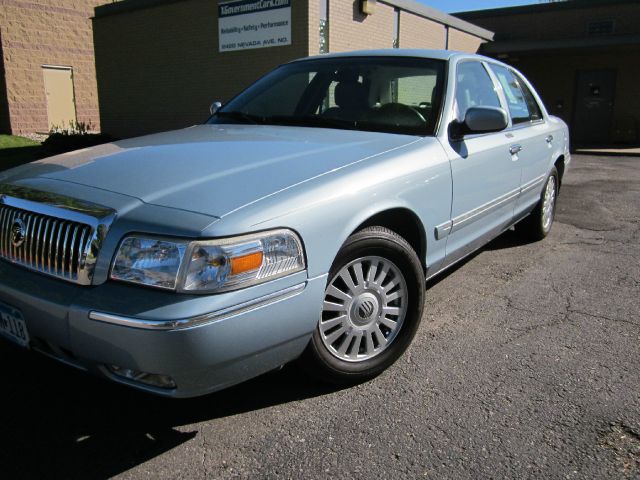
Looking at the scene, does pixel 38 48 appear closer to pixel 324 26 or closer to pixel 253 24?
pixel 253 24

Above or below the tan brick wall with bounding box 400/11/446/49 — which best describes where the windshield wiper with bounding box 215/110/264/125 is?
below

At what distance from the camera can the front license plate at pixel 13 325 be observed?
7.88 feet

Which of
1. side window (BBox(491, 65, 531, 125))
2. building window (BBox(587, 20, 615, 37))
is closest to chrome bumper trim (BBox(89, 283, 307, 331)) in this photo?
side window (BBox(491, 65, 531, 125))

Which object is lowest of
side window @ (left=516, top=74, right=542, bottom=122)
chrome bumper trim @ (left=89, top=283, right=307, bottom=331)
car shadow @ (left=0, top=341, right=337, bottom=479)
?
car shadow @ (left=0, top=341, right=337, bottom=479)

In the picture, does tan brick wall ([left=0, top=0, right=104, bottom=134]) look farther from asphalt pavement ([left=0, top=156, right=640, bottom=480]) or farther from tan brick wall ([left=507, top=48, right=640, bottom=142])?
asphalt pavement ([left=0, top=156, right=640, bottom=480])

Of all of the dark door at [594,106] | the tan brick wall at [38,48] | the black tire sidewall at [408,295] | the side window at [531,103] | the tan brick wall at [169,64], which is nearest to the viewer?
the black tire sidewall at [408,295]

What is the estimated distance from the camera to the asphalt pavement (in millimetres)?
2303

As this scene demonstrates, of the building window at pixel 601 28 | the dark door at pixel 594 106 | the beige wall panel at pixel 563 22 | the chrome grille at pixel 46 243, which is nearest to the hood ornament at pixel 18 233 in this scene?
the chrome grille at pixel 46 243

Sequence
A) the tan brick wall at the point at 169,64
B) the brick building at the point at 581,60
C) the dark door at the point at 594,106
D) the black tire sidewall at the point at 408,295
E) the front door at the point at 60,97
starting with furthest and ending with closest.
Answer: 1. the dark door at the point at 594,106
2. the brick building at the point at 581,60
3. the front door at the point at 60,97
4. the tan brick wall at the point at 169,64
5. the black tire sidewall at the point at 408,295

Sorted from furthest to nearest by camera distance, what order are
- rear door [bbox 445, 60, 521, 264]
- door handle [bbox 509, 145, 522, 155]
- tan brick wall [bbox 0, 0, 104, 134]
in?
1. tan brick wall [bbox 0, 0, 104, 134]
2. door handle [bbox 509, 145, 522, 155]
3. rear door [bbox 445, 60, 521, 264]

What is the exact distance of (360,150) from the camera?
117 inches

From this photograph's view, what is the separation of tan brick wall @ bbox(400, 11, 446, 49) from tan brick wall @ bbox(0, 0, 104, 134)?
1091 centimetres

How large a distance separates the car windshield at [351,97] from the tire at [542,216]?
2287mm

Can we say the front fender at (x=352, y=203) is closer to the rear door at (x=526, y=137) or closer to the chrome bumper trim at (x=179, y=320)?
the chrome bumper trim at (x=179, y=320)
